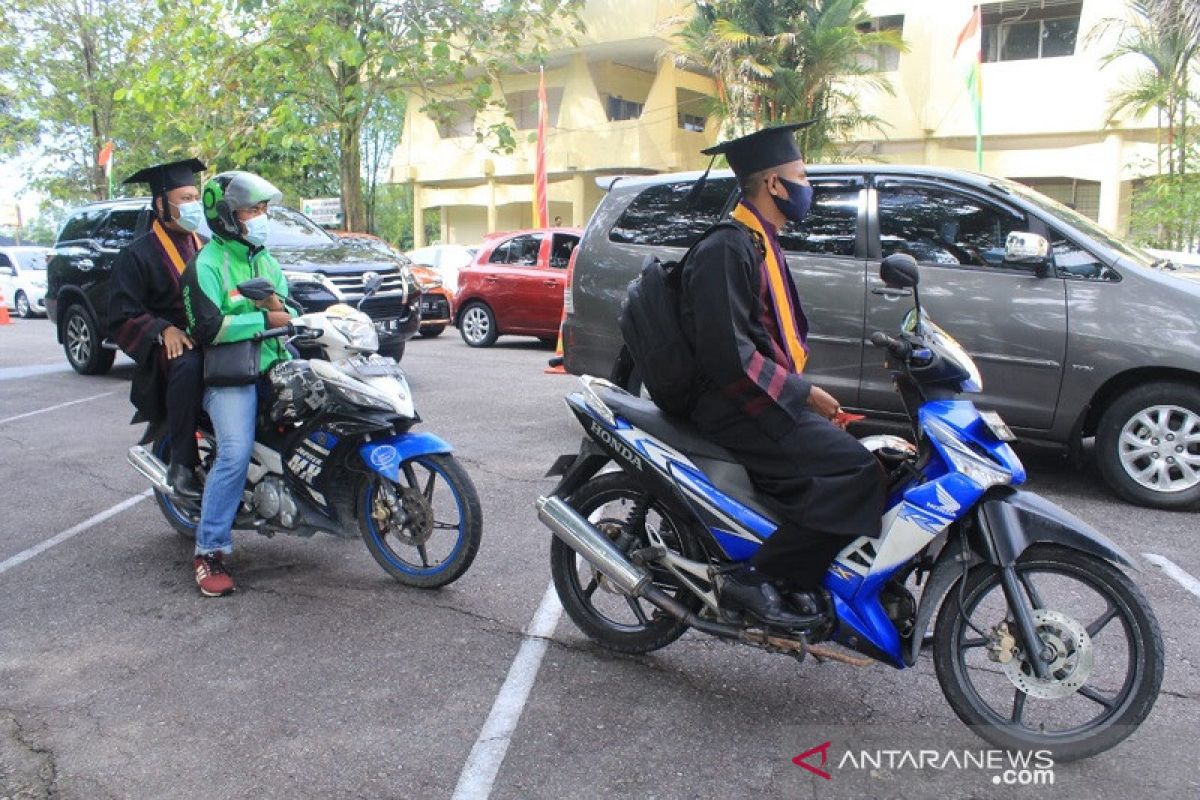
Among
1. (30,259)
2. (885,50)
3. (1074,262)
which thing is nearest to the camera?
(1074,262)

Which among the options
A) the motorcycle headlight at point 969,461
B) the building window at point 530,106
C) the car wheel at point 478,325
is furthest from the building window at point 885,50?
the motorcycle headlight at point 969,461

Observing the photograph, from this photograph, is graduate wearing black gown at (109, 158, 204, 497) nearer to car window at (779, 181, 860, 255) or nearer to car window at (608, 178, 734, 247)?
car window at (608, 178, 734, 247)

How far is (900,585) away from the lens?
10.1 feet

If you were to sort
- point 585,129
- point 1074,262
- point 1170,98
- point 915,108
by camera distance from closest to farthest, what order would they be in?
point 1074,262 → point 1170,98 → point 915,108 → point 585,129

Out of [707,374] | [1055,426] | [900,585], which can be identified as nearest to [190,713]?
[707,374]

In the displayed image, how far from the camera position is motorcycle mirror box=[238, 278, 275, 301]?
155 inches

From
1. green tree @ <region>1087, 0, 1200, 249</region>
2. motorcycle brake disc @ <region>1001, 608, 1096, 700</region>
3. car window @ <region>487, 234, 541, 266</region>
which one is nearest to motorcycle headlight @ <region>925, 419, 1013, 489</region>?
motorcycle brake disc @ <region>1001, 608, 1096, 700</region>

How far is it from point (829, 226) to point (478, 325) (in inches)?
335

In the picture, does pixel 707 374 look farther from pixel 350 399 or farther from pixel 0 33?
pixel 0 33

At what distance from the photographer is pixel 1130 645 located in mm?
2799

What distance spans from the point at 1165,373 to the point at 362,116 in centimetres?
1635

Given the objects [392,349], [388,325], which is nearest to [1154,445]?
[388,325]

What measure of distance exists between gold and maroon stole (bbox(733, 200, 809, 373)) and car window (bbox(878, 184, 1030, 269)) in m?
3.04

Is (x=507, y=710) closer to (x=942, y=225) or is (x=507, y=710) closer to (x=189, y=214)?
(x=189, y=214)
